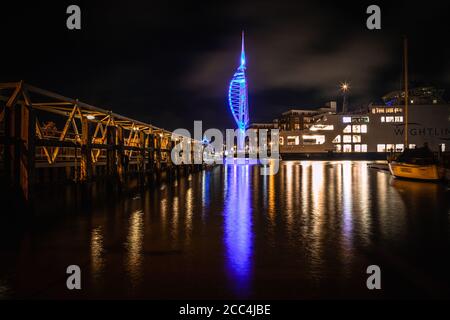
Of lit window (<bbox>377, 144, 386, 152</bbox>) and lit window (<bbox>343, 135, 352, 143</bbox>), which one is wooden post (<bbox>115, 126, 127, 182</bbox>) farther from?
lit window (<bbox>377, 144, 386, 152</bbox>)

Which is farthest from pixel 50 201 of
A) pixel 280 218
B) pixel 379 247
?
pixel 379 247

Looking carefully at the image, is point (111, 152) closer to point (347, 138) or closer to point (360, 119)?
point (347, 138)

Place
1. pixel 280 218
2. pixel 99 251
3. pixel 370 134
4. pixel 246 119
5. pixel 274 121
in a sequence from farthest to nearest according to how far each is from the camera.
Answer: pixel 274 121
pixel 246 119
pixel 370 134
pixel 280 218
pixel 99 251

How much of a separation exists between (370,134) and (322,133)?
13686 mm

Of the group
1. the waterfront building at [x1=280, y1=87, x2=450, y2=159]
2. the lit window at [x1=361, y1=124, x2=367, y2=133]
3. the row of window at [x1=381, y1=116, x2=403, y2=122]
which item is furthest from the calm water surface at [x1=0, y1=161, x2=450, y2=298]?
the row of window at [x1=381, y1=116, x2=403, y2=122]

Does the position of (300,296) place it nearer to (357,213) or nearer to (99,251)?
(99,251)

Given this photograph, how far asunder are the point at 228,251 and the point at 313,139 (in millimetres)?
99514

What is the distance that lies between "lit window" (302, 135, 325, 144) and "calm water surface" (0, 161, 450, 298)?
9164 cm

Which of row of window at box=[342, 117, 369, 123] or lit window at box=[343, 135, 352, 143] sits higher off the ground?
row of window at box=[342, 117, 369, 123]

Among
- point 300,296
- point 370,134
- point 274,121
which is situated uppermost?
point 274,121

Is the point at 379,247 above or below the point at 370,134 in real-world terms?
below

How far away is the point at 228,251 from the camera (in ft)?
23.1

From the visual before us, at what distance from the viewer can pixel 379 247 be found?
7.36 metres

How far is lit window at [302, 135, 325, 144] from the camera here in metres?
102
